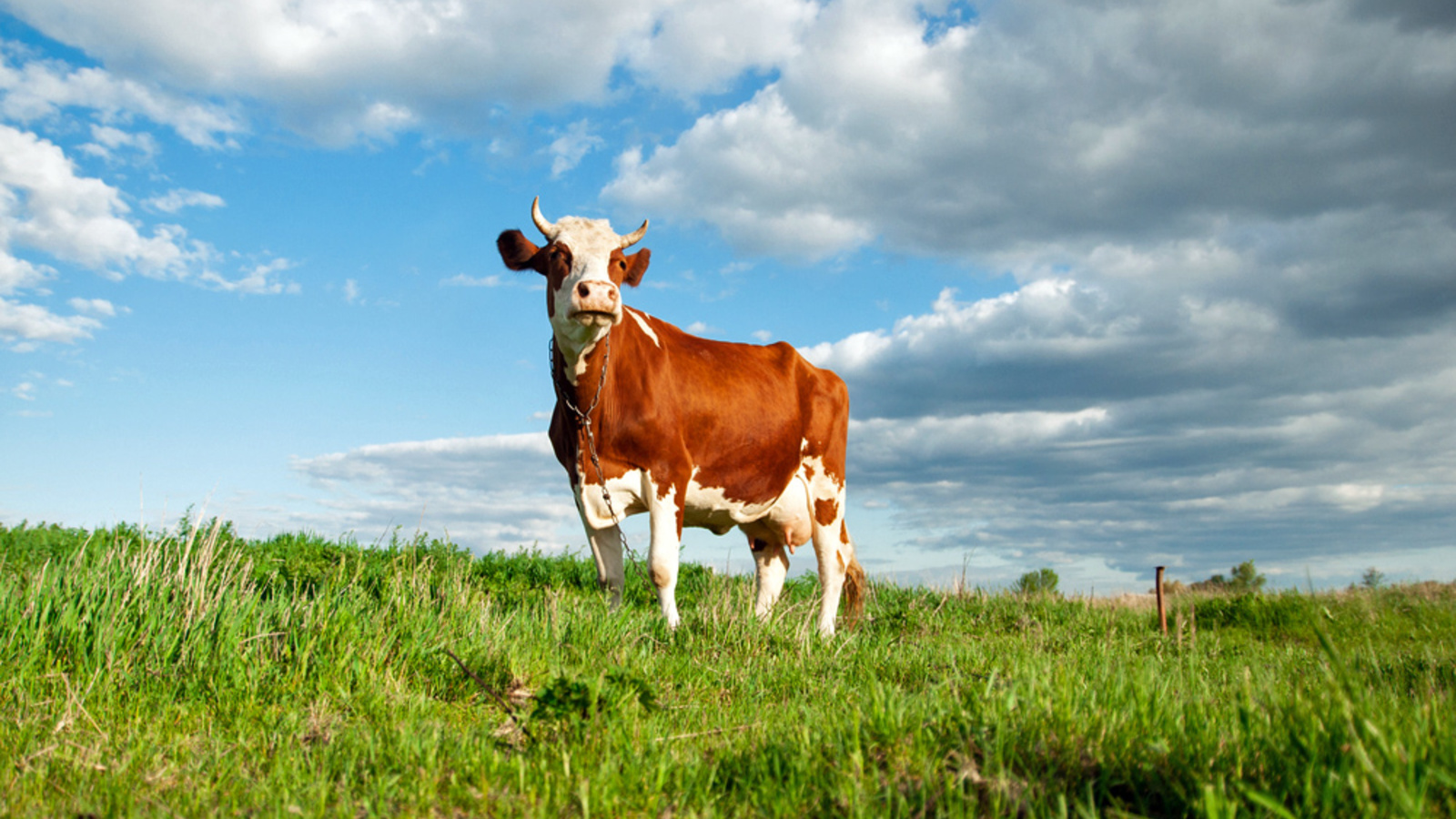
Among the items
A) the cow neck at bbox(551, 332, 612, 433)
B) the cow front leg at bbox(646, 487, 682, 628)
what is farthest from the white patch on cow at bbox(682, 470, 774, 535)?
the cow neck at bbox(551, 332, 612, 433)

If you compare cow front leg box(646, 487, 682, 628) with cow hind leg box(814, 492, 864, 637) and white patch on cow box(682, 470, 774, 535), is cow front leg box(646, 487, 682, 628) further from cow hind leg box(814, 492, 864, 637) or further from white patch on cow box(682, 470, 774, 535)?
cow hind leg box(814, 492, 864, 637)

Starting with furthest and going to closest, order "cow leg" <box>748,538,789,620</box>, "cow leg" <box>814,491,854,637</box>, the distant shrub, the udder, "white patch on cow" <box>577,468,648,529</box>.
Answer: the distant shrub < "cow leg" <box>748,538,789,620</box> < "cow leg" <box>814,491,854,637</box> < the udder < "white patch on cow" <box>577,468,648,529</box>

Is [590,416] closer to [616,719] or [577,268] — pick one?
[577,268]

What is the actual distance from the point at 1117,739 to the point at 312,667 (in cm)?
407

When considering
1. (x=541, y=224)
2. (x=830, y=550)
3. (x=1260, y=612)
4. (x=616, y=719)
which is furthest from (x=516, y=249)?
(x=1260, y=612)

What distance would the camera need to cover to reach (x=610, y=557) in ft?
26.0

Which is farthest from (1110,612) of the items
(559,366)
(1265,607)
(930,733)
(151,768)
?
(151,768)

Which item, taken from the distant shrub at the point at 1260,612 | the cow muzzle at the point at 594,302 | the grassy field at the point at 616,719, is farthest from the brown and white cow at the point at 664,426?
the distant shrub at the point at 1260,612

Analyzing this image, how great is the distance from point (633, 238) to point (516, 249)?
3.28 feet

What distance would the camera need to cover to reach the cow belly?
8.78 meters

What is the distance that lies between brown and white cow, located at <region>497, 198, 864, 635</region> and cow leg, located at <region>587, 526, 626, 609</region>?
0.04 feet

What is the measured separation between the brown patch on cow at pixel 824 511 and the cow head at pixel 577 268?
3.52 meters

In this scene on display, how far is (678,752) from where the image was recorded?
11.7 ft

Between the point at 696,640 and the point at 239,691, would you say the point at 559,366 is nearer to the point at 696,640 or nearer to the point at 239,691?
the point at 696,640
